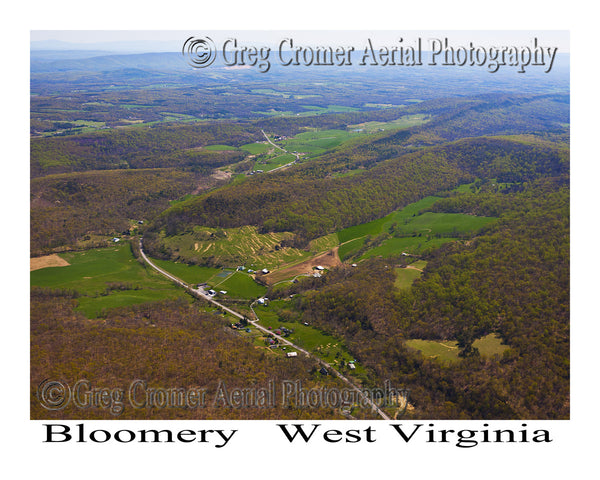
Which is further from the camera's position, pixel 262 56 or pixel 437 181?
pixel 437 181

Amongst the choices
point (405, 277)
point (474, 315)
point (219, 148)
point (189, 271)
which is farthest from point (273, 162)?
point (474, 315)

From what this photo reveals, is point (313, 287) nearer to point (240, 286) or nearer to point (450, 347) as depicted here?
point (240, 286)

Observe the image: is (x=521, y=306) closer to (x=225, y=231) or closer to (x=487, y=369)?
(x=487, y=369)

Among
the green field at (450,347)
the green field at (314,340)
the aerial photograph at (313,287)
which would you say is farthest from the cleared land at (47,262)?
the green field at (450,347)

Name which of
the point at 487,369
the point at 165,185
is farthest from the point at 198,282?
the point at 165,185

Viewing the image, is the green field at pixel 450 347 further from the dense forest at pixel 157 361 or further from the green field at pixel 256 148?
the green field at pixel 256 148

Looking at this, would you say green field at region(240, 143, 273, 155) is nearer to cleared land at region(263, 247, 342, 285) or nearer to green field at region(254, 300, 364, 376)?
cleared land at region(263, 247, 342, 285)
